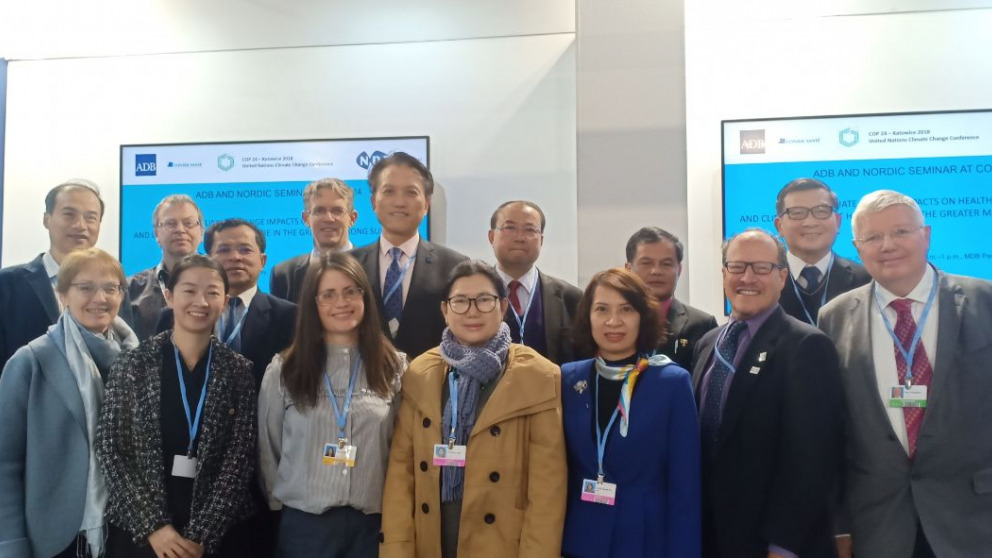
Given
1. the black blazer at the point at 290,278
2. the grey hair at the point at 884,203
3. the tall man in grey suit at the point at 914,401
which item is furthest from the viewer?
the black blazer at the point at 290,278

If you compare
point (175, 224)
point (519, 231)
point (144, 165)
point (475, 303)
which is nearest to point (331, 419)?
point (475, 303)

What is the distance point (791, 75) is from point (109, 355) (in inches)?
171

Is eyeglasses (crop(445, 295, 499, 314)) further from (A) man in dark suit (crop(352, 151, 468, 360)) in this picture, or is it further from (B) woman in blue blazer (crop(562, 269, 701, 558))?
(A) man in dark suit (crop(352, 151, 468, 360))

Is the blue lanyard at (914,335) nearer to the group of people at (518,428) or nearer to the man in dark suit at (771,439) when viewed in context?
the group of people at (518,428)

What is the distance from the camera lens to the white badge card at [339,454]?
2.61m

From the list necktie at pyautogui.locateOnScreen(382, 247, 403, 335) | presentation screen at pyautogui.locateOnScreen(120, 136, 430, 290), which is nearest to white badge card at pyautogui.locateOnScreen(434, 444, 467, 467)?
necktie at pyautogui.locateOnScreen(382, 247, 403, 335)

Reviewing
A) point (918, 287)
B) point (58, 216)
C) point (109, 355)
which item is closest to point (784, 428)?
point (918, 287)

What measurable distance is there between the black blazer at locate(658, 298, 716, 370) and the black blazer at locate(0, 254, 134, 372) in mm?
2569

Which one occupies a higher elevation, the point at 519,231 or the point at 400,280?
the point at 519,231

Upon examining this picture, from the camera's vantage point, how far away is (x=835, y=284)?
13.5 feet

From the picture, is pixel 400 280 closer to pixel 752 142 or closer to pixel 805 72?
pixel 752 142

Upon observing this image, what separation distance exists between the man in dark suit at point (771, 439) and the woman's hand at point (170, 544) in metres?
1.81

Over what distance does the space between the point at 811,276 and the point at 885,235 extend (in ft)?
4.67

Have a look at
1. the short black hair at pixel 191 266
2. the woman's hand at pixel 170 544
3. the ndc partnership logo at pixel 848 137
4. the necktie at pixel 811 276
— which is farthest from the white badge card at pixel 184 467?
the ndc partnership logo at pixel 848 137
